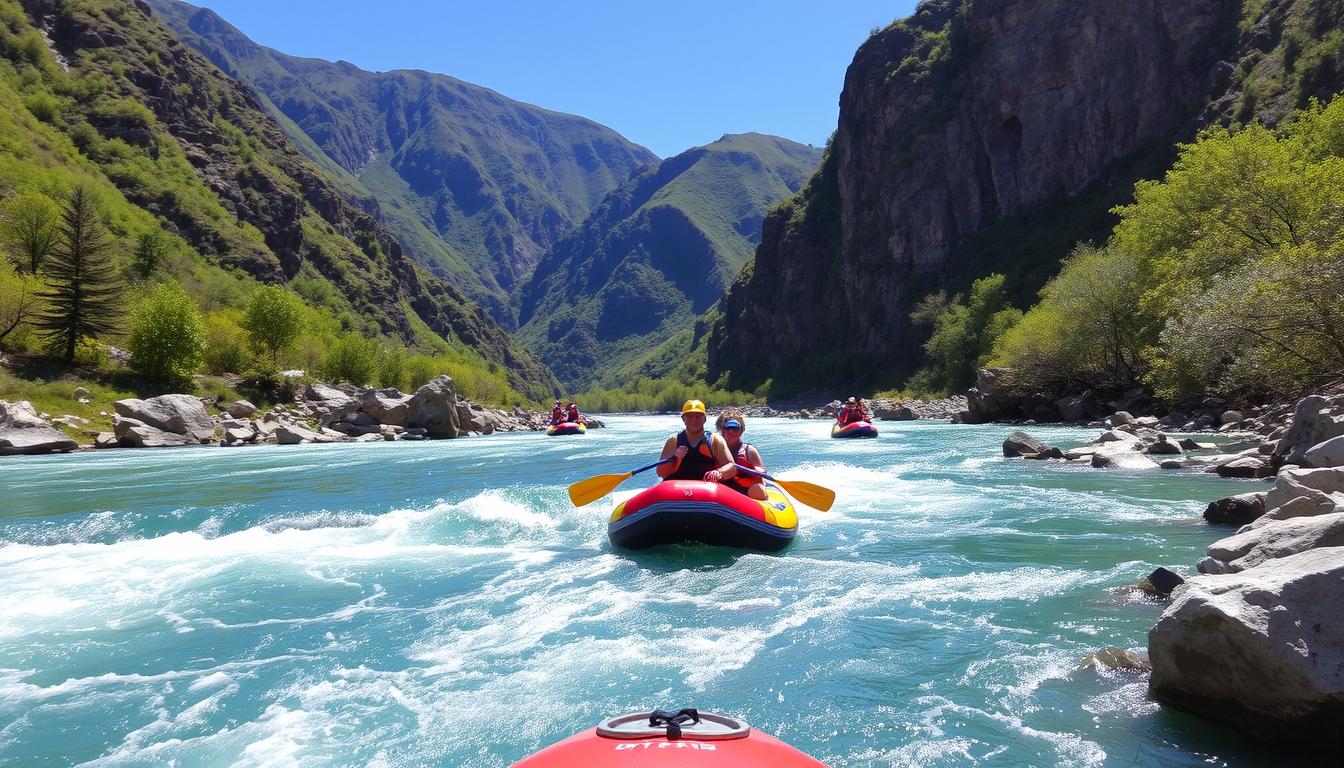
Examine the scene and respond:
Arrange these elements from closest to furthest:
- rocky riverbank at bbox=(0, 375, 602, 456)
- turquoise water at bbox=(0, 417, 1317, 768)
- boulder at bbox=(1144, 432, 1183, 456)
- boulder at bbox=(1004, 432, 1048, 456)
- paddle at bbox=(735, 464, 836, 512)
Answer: turquoise water at bbox=(0, 417, 1317, 768)
paddle at bbox=(735, 464, 836, 512)
boulder at bbox=(1144, 432, 1183, 456)
boulder at bbox=(1004, 432, 1048, 456)
rocky riverbank at bbox=(0, 375, 602, 456)

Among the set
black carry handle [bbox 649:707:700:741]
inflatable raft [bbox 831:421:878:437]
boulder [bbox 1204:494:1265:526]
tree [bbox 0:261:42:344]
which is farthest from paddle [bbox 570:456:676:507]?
tree [bbox 0:261:42:344]

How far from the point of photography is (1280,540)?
5289 mm

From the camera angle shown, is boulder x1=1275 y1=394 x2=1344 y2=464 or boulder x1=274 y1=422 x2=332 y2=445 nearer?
boulder x1=1275 y1=394 x2=1344 y2=464

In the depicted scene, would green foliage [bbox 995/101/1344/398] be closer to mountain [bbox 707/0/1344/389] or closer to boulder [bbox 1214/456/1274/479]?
boulder [bbox 1214/456/1274/479]

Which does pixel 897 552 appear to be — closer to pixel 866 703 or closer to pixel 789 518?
pixel 789 518

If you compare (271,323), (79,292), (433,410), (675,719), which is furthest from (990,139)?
(675,719)

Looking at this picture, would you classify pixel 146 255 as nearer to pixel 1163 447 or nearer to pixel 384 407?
pixel 384 407

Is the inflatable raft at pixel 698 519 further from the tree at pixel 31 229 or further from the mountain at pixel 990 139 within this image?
the mountain at pixel 990 139

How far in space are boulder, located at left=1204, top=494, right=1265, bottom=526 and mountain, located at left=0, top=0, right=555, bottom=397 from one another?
198 feet

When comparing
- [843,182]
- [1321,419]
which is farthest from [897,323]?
[1321,419]

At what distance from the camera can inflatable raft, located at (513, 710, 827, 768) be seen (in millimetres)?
2508

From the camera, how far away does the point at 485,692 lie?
535 centimetres

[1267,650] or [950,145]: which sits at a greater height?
[950,145]

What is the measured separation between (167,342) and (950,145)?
82.2 m
